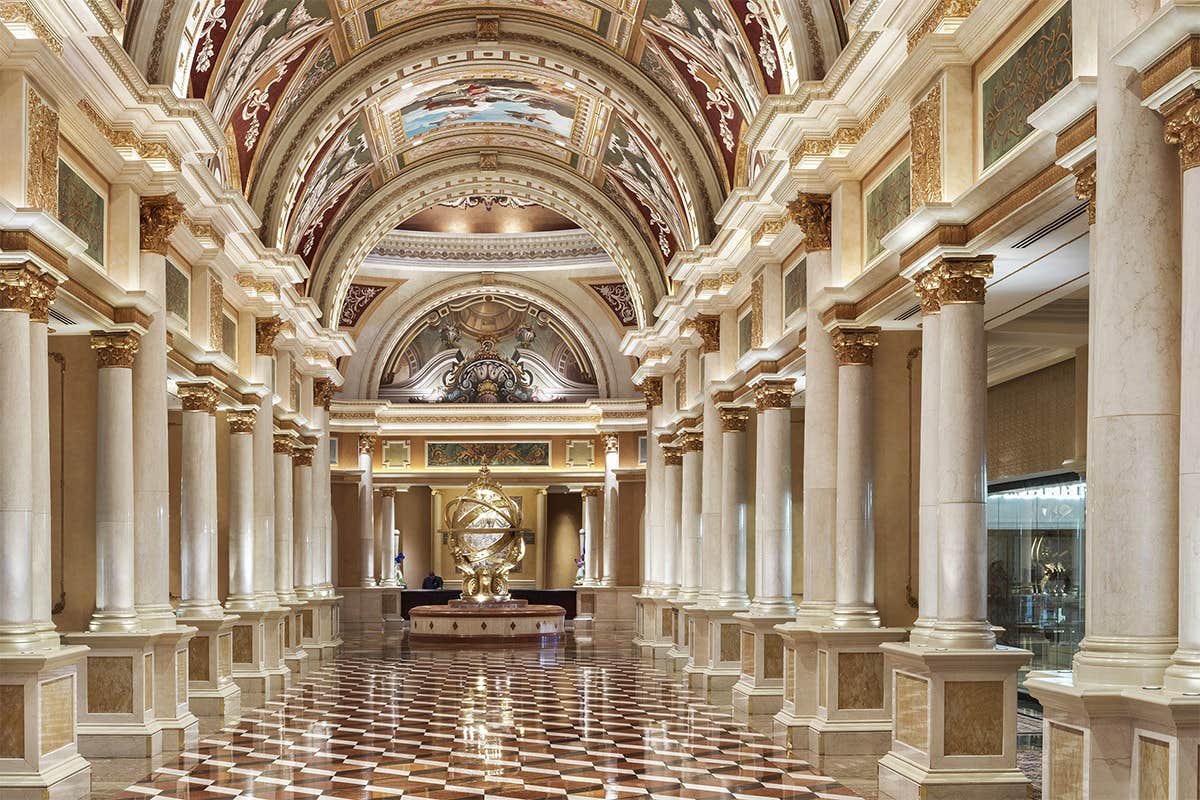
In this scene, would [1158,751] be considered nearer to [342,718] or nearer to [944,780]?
[944,780]

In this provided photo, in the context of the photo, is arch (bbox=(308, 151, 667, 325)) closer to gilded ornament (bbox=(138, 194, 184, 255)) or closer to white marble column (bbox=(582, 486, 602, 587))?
white marble column (bbox=(582, 486, 602, 587))

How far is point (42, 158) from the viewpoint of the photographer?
10.5 meters

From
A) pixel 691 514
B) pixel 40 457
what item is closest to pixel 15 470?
pixel 40 457

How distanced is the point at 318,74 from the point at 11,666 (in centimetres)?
1239

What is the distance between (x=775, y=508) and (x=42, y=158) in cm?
905

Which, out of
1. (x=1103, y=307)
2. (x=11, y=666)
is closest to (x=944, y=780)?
(x=1103, y=307)

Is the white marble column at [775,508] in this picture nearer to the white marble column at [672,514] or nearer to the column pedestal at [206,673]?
the column pedestal at [206,673]

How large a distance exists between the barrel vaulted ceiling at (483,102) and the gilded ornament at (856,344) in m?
2.62

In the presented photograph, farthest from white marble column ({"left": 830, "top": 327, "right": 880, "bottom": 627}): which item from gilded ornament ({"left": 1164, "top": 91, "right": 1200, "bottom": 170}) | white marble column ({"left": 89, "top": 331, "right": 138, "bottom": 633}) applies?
white marble column ({"left": 89, "top": 331, "right": 138, "bottom": 633})

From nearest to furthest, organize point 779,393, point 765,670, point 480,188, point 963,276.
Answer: point 963,276 < point 765,670 < point 779,393 < point 480,188

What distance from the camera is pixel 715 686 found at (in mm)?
18547

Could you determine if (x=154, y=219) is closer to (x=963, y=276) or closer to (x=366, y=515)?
(x=963, y=276)

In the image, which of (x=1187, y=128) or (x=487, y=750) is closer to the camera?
(x=1187, y=128)

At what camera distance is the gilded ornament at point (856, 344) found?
42.5 ft
